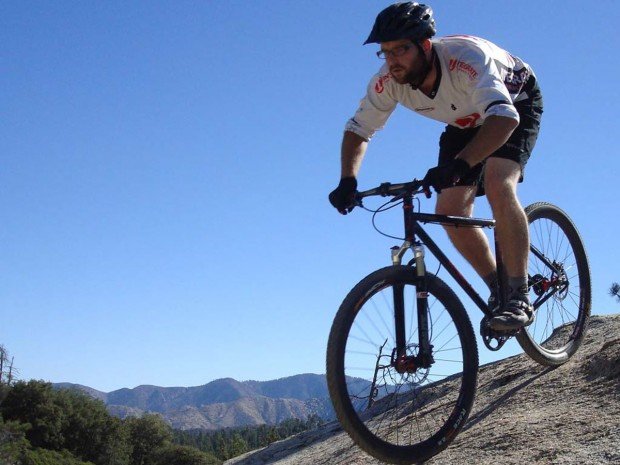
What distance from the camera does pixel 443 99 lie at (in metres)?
5.69

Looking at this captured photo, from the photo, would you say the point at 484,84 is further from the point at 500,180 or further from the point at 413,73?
the point at 500,180

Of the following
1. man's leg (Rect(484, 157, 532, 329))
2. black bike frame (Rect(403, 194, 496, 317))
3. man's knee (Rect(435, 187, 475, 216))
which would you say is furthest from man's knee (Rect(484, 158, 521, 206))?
man's knee (Rect(435, 187, 475, 216))

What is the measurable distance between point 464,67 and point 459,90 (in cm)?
20

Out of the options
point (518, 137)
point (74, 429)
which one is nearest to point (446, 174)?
point (518, 137)

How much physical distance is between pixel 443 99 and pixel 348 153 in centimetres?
86

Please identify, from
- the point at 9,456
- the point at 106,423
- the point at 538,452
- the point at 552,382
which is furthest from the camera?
the point at 106,423

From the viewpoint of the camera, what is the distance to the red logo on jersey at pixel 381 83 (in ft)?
19.3

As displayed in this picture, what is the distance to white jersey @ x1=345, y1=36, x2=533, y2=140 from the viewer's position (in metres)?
5.34

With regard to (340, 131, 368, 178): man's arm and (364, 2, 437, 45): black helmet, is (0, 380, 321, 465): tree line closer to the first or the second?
(340, 131, 368, 178): man's arm

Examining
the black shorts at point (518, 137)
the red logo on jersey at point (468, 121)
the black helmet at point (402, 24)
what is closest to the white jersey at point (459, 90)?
the red logo on jersey at point (468, 121)

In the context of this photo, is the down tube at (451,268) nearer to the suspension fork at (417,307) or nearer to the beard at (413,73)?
the suspension fork at (417,307)

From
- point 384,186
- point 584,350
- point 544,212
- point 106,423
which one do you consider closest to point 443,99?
point 384,186

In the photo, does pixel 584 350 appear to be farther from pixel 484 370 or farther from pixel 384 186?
pixel 384 186

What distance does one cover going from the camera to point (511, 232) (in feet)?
18.0
